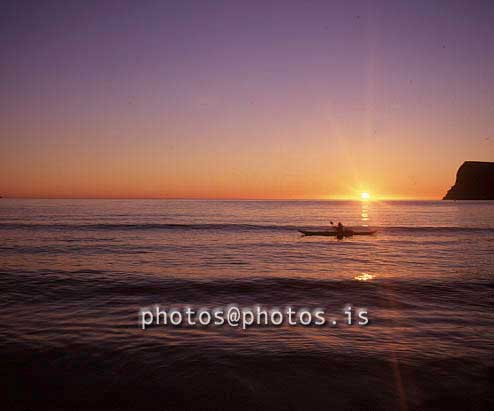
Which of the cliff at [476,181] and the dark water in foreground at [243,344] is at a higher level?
the cliff at [476,181]

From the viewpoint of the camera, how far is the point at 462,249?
3056 centimetres

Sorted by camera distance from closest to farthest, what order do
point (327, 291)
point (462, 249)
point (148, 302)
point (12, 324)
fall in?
point (12, 324), point (148, 302), point (327, 291), point (462, 249)

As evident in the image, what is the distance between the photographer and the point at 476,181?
192750 mm

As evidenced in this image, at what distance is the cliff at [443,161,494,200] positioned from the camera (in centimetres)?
18838

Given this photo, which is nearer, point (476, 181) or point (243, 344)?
point (243, 344)

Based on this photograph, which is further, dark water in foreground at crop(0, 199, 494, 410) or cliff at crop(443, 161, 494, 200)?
cliff at crop(443, 161, 494, 200)

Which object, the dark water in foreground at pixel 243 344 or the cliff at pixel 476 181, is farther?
the cliff at pixel 476 181

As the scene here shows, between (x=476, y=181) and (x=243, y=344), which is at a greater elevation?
(x=476, y=181)

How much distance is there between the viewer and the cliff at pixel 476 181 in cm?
18838

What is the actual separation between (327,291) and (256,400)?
9.56 meters

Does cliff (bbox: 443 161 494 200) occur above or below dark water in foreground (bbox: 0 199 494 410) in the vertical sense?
above

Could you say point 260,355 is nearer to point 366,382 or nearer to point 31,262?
point 366,382

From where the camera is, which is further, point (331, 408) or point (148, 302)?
point (148, 302)

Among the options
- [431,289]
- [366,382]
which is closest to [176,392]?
[366,382]
